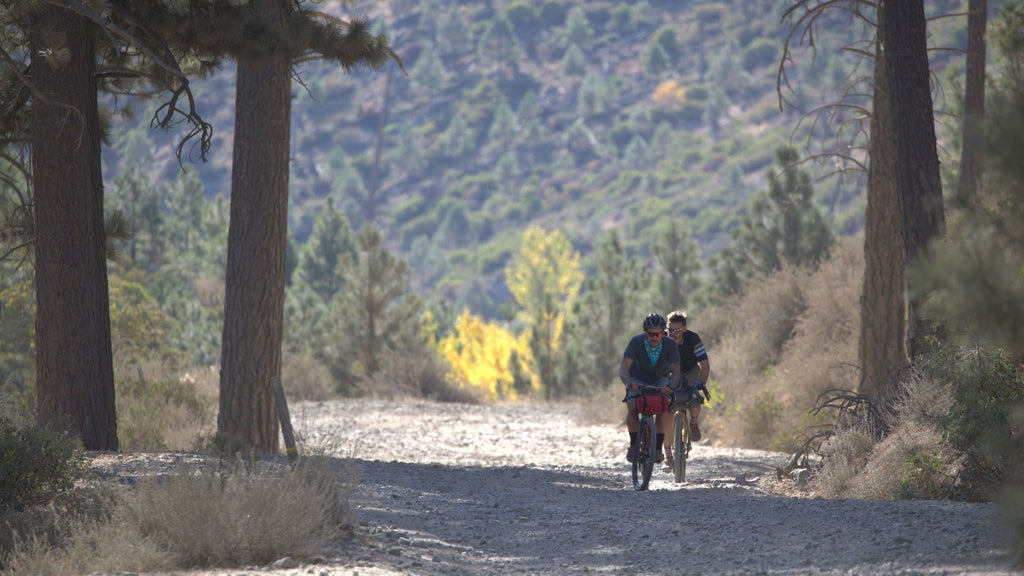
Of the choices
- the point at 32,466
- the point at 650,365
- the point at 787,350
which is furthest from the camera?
the point at 787,350

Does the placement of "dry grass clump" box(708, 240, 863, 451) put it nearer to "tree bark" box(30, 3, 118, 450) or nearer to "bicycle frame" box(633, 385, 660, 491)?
"bicycle frame" box(633, 385, 660, 491)

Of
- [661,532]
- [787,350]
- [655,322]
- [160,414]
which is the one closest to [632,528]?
[661,532]

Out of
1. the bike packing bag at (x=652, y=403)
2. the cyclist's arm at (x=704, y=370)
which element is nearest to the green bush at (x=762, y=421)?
the cyclist's arm at (x=704, y=370)

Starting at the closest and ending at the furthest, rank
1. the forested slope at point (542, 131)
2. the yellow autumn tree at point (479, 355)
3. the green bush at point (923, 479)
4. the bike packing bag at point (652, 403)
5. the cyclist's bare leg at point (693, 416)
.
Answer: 1. the green bush at point (923, 479)
2. the bike packing bag at point (652, 403)
3. the cyclist's bare leg at point (693, 416)
4. the yellow autumn tree at point (479, 355)
5. the forested slope at point (542, 131)

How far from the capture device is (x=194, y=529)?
675 cm

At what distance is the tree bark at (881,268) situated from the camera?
1380cm

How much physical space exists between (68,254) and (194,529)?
5511 mm

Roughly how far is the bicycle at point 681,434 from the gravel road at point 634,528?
0.26 metres

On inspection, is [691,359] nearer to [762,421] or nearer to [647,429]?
[647,429]

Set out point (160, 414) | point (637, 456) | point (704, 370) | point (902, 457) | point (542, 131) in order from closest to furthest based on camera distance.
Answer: point (902, 457)
point (637, 456)
point (704, 370)
point (160, 414)
point (542, 131)

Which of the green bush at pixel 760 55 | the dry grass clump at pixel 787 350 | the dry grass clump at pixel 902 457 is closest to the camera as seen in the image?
the dry grass clump at pixel 902 457

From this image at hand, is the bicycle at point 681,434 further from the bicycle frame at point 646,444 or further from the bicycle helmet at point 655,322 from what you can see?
the bicycle helmet at point 655,322

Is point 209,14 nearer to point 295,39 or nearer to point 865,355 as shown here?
point 295,39

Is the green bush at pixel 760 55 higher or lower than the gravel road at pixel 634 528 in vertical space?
higher
